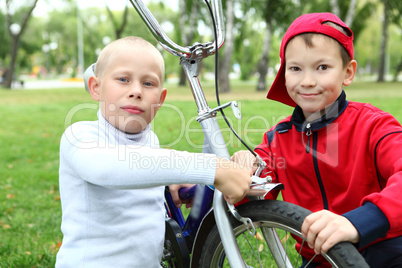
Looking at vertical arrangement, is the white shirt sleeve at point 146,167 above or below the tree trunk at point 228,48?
above

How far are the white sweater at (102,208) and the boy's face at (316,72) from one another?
64 cm

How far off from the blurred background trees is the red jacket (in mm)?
5284

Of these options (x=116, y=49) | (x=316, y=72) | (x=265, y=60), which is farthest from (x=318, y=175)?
(x=265, y=60)

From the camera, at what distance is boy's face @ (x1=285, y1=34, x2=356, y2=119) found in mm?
1594

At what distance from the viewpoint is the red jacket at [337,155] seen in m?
1.50

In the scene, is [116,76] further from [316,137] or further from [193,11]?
[193,11]

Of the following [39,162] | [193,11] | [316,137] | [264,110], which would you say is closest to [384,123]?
[316,137]

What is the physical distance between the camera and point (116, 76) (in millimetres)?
1513

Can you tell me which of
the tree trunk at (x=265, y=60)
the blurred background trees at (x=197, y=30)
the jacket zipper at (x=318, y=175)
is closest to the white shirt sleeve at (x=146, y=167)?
the jacket zipper at (x=318, y=175)

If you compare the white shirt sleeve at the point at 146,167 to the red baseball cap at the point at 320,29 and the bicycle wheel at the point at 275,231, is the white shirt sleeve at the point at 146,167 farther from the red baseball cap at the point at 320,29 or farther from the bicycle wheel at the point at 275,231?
the red baseball cap at the point at 320,29

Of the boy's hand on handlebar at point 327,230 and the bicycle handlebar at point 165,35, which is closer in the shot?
the boy's hand on handlebar at point 327,230

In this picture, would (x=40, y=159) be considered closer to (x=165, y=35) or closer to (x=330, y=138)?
(x=165, y=35)

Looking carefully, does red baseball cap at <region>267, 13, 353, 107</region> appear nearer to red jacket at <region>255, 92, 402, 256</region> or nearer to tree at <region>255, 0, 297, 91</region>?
red jacket at <region>255, 92, 402, 256</region>

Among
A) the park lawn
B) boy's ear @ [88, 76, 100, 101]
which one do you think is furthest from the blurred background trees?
boy's ear @ [88, 76, 100, 101]
